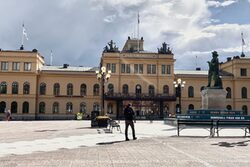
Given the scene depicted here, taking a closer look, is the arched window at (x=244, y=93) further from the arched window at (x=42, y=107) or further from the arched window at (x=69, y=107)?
the arched window at (x=42, y=107)

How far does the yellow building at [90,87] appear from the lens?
217 ft

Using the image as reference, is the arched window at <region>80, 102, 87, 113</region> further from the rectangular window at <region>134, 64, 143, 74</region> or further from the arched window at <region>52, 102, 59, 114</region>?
the rectangular window at <region>134, 64, 143, 74</region>

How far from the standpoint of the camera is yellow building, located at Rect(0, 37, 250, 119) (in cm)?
6619

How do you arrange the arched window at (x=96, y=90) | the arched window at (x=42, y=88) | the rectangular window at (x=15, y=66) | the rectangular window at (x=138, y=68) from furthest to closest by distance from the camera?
the arched window at (x=96, y=90)
the rectangular window at (x=138, y=68)
the arched window at (x=42, y=88)
the rectangular window at (x=15, y=66)

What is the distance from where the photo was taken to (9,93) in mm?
65938

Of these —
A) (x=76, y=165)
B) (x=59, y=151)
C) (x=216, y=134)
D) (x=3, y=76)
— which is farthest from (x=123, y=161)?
(x=3, y=76)

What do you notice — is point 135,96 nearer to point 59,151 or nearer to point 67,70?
point 67,70

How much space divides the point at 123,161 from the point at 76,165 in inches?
58.0

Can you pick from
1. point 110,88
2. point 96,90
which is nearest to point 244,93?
point 110,88

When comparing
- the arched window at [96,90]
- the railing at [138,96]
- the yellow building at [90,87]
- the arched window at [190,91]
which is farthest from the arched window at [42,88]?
the arched window at [190,91]

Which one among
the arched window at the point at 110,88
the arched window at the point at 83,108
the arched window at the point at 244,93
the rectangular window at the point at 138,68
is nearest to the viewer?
the arched window at the point at 110,88

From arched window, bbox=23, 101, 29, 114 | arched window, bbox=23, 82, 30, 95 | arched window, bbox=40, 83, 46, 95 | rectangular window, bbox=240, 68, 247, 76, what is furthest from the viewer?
rectangular window, bbox=240, 68, 247, 76

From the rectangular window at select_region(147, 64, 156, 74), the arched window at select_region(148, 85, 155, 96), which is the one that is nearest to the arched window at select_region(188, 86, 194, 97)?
the arched window at select_region(148, 85, 155, 96)

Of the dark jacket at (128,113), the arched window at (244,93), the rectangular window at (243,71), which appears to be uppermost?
the rectangular window at (243,71)
